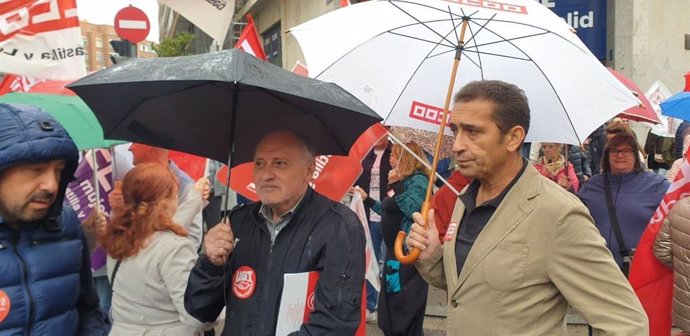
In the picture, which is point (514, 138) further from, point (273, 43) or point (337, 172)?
point (273, 43)

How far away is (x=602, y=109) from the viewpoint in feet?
10.4

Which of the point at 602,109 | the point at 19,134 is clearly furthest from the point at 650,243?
the point at 19,134

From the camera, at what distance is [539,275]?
2.07m

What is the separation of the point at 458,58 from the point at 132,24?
5.62 meters

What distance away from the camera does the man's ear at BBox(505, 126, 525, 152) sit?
2295mm

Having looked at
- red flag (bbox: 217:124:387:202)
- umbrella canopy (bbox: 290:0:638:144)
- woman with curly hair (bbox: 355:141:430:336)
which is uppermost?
umbrella canopy (bbox: 290:0:638:144)

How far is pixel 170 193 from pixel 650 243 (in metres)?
2.98

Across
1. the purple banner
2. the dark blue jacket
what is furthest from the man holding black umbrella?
the dark blue jacket

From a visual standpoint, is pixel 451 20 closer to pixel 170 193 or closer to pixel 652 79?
pixel 170 193

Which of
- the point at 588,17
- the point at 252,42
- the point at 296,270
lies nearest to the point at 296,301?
the point at 296,270

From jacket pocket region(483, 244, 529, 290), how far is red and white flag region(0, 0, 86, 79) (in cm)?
336

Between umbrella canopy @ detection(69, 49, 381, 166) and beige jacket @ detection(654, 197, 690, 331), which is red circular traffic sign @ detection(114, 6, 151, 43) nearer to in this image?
umbrella canopy @ detection(69, 49, 381, 166)

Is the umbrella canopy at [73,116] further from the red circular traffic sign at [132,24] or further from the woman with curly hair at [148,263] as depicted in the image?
the red circular traffic sign at [132,24]

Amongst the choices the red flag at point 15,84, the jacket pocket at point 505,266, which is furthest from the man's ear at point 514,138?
the red flag at point 15,84
